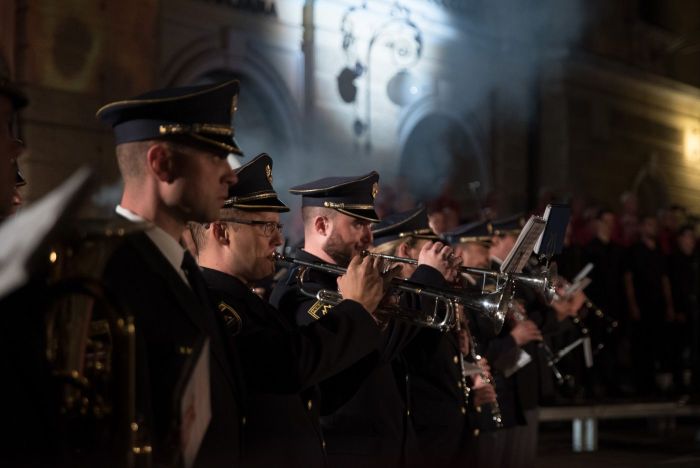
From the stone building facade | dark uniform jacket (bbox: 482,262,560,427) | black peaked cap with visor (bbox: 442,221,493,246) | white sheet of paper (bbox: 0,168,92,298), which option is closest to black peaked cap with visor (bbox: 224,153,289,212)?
Answer: white sheet of paper (bbox: 0,168,92,298)

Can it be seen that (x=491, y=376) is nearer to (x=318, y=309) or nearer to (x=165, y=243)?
(x=318, y=309)

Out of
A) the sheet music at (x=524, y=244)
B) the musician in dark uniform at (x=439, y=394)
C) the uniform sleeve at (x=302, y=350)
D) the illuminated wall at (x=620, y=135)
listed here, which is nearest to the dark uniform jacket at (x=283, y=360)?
the uniform sleeve at (x=302, y=350)

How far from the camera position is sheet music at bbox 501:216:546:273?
5.82 m

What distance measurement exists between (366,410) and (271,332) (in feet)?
5.04

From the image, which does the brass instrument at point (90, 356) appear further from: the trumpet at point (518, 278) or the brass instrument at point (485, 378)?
the brass instrument at point (485, 378)

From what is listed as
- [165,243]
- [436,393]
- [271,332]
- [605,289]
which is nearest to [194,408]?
[165,243]

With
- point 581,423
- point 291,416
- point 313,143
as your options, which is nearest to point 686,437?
point 581,423

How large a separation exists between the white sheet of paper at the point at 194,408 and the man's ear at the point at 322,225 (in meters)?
2.84

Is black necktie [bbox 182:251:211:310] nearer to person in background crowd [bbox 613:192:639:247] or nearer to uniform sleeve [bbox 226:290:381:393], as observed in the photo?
uniform sleeve [bbox 226:290:381:393]

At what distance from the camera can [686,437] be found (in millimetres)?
13109

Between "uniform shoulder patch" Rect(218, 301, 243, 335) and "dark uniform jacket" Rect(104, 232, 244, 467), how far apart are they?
0.54 m

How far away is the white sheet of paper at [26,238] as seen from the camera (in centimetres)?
243

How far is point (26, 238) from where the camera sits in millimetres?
2438

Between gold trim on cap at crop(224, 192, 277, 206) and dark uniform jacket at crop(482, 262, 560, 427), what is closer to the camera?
gold trim on cap at crop(224, 192, 277, 206)
